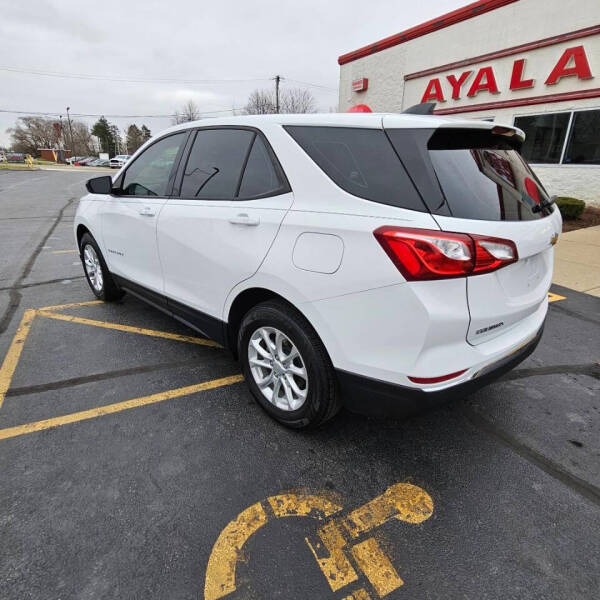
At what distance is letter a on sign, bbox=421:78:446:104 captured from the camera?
42.6ft

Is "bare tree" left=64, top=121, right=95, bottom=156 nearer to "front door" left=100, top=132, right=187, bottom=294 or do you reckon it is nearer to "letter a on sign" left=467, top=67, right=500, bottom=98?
"letter a on sign" left=467, top=67, right=500, bottom=98

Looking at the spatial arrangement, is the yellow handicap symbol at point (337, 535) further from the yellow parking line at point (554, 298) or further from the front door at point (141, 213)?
the yellow parking line at point (554, 298)

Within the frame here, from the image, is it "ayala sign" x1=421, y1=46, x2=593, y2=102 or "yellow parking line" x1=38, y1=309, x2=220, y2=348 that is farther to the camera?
"ayala sign" x1=421, y1=46, x2=593, y2=102

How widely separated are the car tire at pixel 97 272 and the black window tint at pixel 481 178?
350 centimetres

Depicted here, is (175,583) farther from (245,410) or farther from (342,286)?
(342,286)

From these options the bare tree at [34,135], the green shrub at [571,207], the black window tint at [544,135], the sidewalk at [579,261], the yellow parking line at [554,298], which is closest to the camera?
the yellow parking line at [554,298]

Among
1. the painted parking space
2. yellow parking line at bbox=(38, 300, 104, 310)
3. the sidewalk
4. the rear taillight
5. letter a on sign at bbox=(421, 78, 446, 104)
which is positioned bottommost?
the sidewalk

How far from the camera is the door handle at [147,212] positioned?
3.16m

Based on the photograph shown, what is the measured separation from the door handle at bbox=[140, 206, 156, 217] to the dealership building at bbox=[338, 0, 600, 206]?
36.1 feet

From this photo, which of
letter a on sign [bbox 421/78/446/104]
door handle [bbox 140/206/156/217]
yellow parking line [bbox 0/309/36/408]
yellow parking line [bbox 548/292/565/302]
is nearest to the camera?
yellow parking line [bbox 0/309/36/408]

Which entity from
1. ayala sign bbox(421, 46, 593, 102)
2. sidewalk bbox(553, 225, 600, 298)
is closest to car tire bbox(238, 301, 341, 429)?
sidewalk bbox(553, 225, 600, 298)

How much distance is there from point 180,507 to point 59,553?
0.51m

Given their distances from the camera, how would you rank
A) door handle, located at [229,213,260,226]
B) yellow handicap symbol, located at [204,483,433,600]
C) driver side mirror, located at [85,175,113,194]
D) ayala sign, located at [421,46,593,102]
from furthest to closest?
ayala sign, located at [421,46,593,102], driver side mirror, located at [85,175,113,194], door handle, located at [229,213,260,226], yellow handicap symbol, located at [204,483,433,600]

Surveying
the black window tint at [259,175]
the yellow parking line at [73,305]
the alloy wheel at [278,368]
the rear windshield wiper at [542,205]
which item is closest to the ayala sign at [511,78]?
the rear windshield wiper at [542,205]
